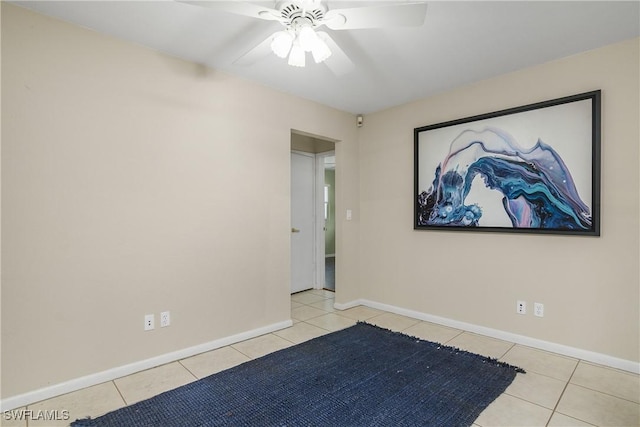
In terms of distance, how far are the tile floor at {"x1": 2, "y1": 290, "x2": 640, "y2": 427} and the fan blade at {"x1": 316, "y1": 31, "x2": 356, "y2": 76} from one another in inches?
92.0

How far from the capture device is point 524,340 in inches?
113

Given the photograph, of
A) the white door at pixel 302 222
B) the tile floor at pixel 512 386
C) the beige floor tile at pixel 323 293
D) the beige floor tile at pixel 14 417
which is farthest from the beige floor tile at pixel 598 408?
the white door at pixel 302 222

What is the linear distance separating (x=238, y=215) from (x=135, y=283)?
39.6 inches

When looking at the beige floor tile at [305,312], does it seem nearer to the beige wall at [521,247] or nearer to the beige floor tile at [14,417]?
the beige wall at [521,247]

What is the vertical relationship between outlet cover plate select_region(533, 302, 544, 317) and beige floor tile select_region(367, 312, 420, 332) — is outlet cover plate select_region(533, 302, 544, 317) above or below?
above

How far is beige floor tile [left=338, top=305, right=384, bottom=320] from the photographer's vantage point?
372cm

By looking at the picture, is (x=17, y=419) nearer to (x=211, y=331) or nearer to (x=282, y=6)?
(x=211, y=331)

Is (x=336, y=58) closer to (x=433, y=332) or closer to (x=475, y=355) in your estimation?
(x=475, y=355)

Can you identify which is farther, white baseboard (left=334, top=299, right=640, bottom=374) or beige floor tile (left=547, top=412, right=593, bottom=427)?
white baseboard (left=334, top=299, right=640, bottom=374)

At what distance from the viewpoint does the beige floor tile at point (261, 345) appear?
2758 millimetres

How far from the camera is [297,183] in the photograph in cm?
483

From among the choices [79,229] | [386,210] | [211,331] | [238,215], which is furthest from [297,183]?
[79,229]

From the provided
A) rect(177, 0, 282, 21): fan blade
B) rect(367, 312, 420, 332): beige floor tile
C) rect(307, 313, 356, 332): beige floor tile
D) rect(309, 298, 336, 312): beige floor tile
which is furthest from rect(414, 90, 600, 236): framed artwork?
rect(177, 0, 282, 21): fan blade

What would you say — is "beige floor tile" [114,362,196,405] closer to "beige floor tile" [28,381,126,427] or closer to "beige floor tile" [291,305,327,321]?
"beige floor tile" [28,381,126,427]
